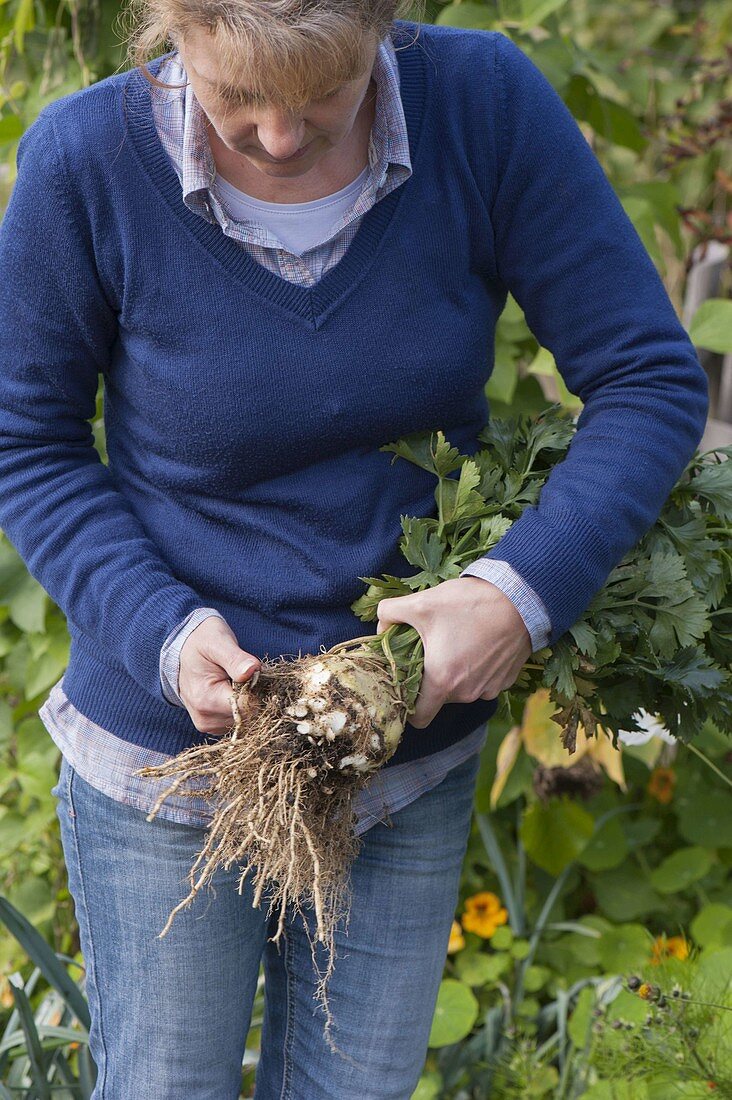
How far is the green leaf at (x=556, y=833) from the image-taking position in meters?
2.29

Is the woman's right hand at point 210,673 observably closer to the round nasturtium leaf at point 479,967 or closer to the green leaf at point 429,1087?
the green leaf at point 429,1087

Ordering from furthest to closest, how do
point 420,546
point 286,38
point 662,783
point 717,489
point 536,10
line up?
point 662,783 → point 536,10 → point 717,489 → point 420,546 → point 286,38

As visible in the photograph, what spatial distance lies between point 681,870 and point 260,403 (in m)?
1.72

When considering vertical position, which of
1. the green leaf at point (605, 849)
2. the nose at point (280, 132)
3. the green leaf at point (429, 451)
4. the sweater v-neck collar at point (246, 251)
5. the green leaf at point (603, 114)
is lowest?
the green leaf at point (605, 849)

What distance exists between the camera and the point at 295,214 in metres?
1.23

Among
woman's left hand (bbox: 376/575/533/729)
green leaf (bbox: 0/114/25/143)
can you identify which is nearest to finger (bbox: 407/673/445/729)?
woman's left hand (bbox: 376/575/533/729)

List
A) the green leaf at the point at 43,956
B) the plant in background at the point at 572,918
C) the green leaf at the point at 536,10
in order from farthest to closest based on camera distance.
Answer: the plant in background at the point at 572,918, the green leaf at the point at 536,10, the green leaf at the point at 43,956

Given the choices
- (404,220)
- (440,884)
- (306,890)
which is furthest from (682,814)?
(404,220)

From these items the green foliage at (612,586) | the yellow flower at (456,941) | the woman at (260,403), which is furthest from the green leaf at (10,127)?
the yellow flower at (456,941)

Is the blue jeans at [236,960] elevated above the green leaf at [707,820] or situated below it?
above

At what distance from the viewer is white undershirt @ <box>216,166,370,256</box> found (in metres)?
1.22

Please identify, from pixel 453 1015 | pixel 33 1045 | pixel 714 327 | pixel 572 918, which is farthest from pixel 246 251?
pixel 572 918

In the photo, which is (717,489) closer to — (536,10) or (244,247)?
(244,247)

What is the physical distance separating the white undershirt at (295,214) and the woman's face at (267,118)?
0.09 metres
